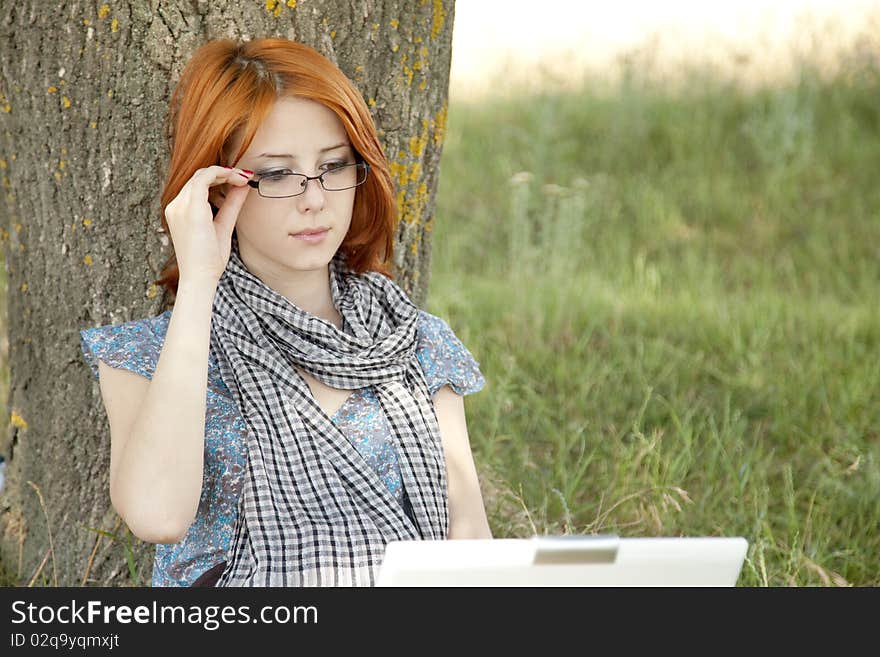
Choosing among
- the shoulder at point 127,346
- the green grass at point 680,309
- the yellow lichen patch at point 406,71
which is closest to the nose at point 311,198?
the shoulder at point 127,346

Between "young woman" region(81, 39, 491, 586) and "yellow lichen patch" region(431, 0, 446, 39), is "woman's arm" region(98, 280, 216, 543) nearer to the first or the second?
"young woman" region(81, 39, 491, 586)

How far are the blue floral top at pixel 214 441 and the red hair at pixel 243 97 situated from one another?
0.91 ft

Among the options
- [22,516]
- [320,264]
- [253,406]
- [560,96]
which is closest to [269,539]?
[253,406]

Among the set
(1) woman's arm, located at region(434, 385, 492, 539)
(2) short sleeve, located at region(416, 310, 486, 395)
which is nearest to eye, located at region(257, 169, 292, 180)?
(2) short sleeve, located at region(416, 310, 486, 395)

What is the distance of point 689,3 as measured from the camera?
7.70 meters

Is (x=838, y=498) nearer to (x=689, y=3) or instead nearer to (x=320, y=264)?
(x=320, y=264)

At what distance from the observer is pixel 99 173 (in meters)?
2.45

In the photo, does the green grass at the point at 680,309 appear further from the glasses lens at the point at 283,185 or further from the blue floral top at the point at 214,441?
the glasses lens at the point at 283,185

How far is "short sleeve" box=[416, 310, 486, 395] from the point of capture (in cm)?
228

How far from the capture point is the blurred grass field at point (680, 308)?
124 inches

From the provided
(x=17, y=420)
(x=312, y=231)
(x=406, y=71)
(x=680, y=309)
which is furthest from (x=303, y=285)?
(x=680, y=309)

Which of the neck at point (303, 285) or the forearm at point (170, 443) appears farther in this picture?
the neck at point (303, 285)

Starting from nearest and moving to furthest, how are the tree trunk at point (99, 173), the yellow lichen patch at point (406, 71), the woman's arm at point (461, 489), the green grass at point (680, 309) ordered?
the woman's arm at point (461, 489) → the tree trunk at point (99, 173) → the yellow lichen patch at point (406, 71) → the green grass at point (680, 309)

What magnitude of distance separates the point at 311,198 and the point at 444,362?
0.47m
